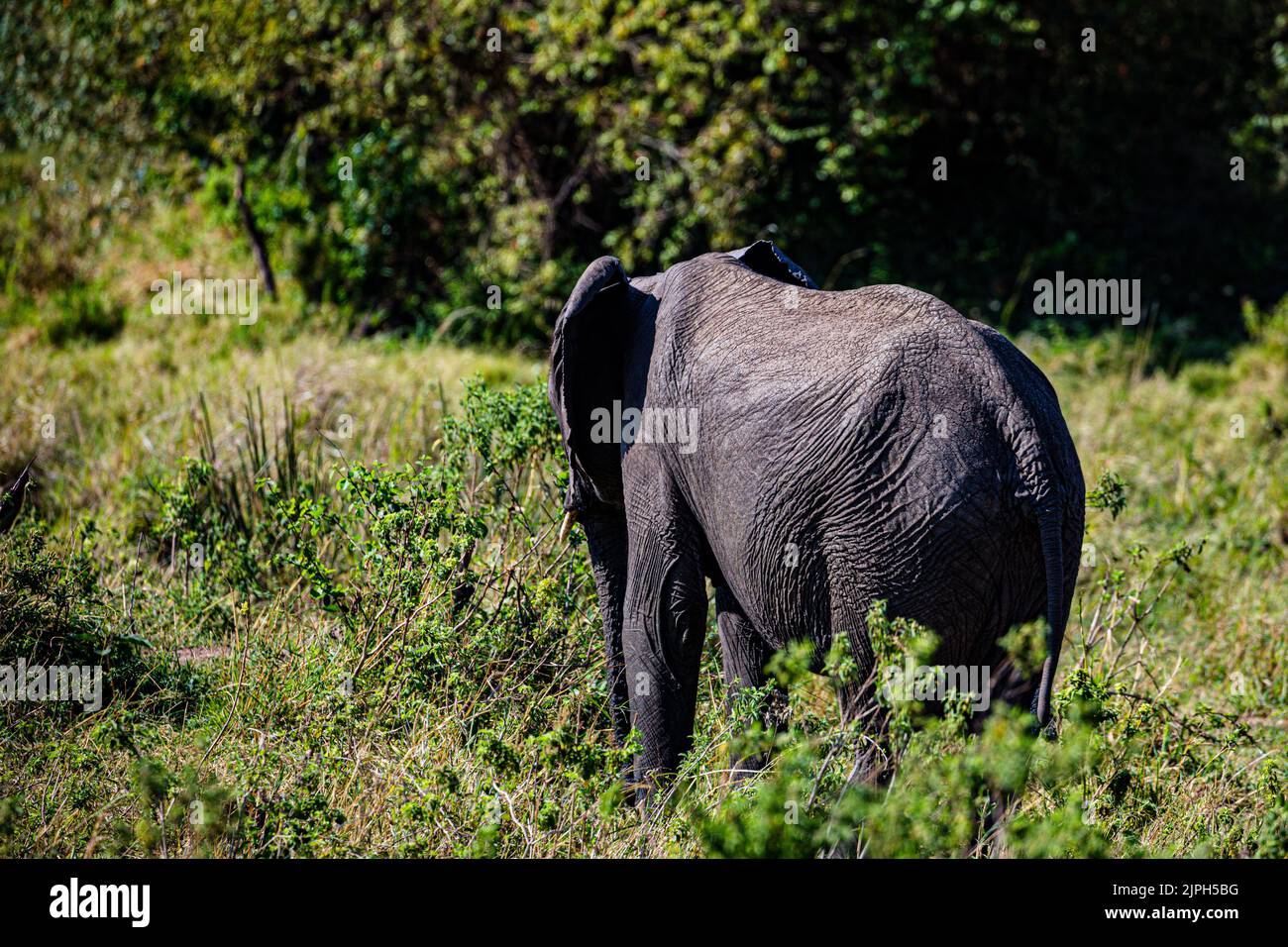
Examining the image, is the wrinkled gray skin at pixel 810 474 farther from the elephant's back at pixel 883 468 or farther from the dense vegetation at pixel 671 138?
the dense vegetation at pixel 671 138

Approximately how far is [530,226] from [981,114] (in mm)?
4540

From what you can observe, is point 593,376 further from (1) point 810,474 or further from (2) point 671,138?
(2) point 671,138

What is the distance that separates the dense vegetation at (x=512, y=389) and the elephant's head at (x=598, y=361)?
1.69 feet

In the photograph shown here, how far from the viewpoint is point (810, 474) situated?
347cm

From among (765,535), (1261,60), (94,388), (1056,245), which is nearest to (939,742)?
(765,535)

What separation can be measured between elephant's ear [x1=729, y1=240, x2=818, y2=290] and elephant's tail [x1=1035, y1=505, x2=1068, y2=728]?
1.40m

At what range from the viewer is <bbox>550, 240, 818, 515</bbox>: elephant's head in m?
4.23

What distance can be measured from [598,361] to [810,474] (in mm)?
1075

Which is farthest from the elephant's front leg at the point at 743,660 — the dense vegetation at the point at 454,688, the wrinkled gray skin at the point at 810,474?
the dense vegetation at the point at 454,688

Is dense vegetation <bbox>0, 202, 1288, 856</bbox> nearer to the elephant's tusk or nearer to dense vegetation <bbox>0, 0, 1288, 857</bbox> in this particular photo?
dense vegetation <bbox>0, 0, 1288, 857</bbox>

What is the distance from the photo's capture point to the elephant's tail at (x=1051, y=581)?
10.7ft

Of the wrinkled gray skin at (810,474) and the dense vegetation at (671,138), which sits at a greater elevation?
the dense vegetation at (671,138)

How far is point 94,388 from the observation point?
9.16m


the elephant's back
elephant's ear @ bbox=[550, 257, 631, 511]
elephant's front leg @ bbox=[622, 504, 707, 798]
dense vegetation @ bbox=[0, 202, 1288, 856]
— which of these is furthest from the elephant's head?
the elephant's back
